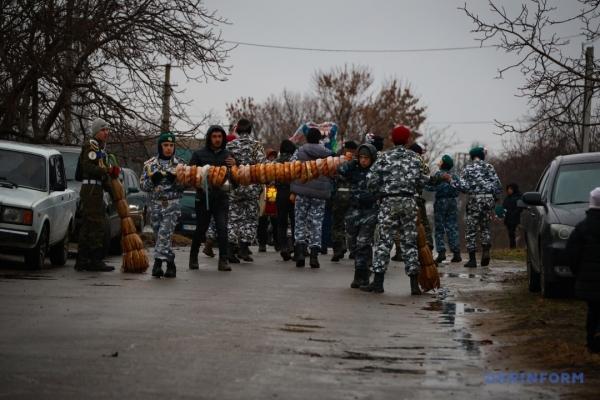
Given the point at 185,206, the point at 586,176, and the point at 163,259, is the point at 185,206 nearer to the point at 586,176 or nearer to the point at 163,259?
the point at 163,259

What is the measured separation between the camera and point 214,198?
51.1 feet

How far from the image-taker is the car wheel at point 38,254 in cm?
1488

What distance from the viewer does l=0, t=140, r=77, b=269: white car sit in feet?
47.3

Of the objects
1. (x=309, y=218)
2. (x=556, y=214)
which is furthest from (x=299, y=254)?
(x=556, y=214)

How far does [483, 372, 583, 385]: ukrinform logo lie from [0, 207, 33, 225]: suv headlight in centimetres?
872

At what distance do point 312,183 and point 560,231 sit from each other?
647 cm

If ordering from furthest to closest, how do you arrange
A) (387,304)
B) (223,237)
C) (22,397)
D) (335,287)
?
(223,237)
(335,287)
(387,304)
(22,397)

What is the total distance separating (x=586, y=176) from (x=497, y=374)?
20.6 feet

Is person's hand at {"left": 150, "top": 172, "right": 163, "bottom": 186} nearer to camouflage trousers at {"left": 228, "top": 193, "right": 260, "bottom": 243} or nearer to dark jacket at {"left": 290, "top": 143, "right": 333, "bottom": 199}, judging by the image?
dark jacket at {"left": 290, "top": 143, "right": 333, "bottom": 199}

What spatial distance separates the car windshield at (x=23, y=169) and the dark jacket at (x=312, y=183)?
164 inches

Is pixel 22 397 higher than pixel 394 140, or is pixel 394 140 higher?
pixel 394 140

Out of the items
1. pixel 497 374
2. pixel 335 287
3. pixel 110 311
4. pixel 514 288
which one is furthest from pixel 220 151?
pixel 497 374

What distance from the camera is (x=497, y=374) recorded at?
7.32 metres

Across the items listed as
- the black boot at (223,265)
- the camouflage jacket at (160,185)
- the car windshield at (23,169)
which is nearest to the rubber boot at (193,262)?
the black boot at (223,265)
